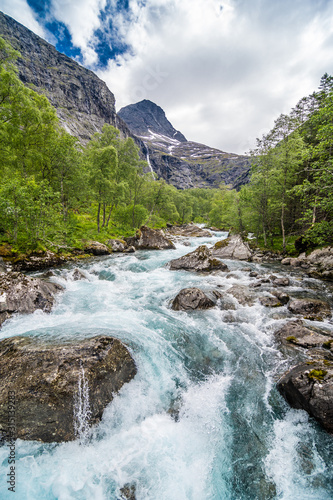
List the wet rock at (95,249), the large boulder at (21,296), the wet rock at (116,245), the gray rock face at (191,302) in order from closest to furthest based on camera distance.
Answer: the large boulder at (21,296) → the gray rock face at (191,302) → the wet rock at (95,249) → the wet rock at (116,245)

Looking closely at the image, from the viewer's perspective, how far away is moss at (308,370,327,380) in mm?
4768

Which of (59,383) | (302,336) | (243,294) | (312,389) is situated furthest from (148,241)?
(312,389)

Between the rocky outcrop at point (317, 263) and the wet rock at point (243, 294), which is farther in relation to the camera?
the rocky outcrop at point (317, 263)

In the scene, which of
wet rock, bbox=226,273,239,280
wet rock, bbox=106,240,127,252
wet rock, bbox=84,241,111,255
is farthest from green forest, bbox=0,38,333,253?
wet rock, bbox=226,273,239,280

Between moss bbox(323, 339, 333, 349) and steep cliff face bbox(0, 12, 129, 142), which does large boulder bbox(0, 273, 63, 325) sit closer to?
moss bbox(323, 339, 333, 349)

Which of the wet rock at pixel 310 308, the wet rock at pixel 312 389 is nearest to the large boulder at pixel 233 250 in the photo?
the wet rock at pixel 310 308

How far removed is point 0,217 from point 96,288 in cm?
933

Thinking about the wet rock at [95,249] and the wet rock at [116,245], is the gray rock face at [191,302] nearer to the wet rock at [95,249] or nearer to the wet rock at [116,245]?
the wet rock at [95,249]

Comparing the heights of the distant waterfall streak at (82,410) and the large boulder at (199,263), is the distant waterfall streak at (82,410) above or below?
below

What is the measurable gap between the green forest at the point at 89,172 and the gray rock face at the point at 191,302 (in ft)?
32.9

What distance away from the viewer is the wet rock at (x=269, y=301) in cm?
1015

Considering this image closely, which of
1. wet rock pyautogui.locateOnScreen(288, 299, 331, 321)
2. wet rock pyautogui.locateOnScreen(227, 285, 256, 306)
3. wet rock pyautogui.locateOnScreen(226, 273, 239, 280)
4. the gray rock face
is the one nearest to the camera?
wet rock pyautogui.locateOnScreen(288, 299, 331, 321)

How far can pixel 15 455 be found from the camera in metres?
3.83

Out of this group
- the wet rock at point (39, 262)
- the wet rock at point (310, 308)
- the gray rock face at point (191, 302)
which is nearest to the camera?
the wet rock at point (310, 308)
